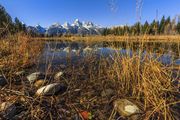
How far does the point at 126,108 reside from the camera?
2994 millimetres

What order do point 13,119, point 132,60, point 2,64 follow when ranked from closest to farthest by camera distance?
point 13,119
point 132,60
point 2,64

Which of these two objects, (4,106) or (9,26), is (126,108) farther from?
(9,26)

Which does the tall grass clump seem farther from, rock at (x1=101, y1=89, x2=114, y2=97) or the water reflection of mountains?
rock at (x1=101, y1=89, x2=114, y2=97)

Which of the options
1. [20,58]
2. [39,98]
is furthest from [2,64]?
[39,98]

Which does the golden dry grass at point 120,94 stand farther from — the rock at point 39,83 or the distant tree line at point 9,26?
the distant tree line at point 9,26

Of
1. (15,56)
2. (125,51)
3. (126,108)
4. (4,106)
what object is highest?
(125,51)

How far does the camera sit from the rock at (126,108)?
2.88m

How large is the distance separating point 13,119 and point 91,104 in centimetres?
127

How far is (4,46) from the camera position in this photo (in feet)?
22.7

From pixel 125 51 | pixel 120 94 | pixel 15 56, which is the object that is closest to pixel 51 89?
pixel 120 94

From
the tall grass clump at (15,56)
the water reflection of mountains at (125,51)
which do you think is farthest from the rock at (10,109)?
the tall grass clump at (15,56)

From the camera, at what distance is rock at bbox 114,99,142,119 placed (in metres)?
2.88

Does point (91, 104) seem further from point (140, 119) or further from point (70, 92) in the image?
point (140, 119)

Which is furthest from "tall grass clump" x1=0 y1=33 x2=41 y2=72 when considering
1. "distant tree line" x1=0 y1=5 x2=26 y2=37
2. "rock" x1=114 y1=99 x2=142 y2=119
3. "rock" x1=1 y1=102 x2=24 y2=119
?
"rock" x1=114 y1=99 x2=142 y2=119
